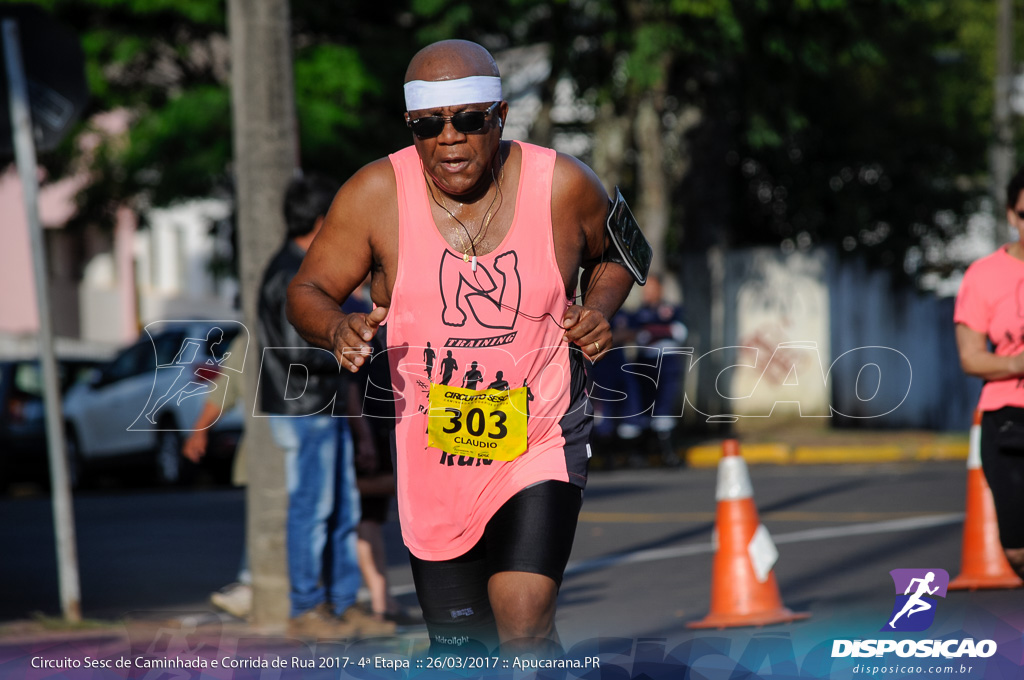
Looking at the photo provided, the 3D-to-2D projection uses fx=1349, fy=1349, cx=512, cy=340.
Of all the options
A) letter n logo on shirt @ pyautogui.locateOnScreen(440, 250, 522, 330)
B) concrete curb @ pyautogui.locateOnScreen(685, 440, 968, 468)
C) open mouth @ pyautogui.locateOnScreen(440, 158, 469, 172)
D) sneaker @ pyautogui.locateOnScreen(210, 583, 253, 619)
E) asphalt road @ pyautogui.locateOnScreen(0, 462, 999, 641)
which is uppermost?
open mouth @ pyautogui.locateOnScreen(440, 158, 469, 172)

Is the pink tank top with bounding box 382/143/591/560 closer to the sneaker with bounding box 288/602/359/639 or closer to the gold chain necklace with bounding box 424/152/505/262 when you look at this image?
the gold chain necklace with bounding box 424/152/505/262

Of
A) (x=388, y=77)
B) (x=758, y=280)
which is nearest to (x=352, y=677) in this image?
(x=388, y=77)

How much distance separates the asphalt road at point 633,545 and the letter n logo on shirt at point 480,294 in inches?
121

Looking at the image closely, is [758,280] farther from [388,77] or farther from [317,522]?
[317,522]

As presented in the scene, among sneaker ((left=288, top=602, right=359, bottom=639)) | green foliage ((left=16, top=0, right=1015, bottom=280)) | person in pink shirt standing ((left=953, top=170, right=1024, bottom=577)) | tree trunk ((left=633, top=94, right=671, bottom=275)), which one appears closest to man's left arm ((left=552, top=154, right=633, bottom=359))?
person in pink shirt standing ((left=953, top=170, right=1024, bottom=577))

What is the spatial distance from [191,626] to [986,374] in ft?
12.3

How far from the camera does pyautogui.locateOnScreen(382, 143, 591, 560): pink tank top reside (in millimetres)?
3559

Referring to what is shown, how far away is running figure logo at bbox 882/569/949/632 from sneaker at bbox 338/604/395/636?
2.35 m

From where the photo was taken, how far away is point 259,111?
646 cm

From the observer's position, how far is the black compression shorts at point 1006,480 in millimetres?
4973

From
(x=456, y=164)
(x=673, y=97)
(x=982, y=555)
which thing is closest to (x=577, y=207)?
(x=456, y=164)

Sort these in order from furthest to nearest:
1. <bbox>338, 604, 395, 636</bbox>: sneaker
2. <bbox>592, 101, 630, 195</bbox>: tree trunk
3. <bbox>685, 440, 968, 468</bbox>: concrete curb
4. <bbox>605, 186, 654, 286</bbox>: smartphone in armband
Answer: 1. <bbox>592, 101, 630, 195</bbox>: tree trunk
2. <bbox>685, 440, 968, 468</bbox>: concrete curb
3. <bbox>338, 604, 395, 636</bbox>: sneaker
4. <bbox>605, 186, 654, 286</bbox>: smartphone in armband

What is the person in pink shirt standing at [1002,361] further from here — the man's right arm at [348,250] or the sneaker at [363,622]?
the sneaker at [363,622]

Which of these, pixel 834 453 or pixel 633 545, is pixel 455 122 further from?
pixel 834 453
